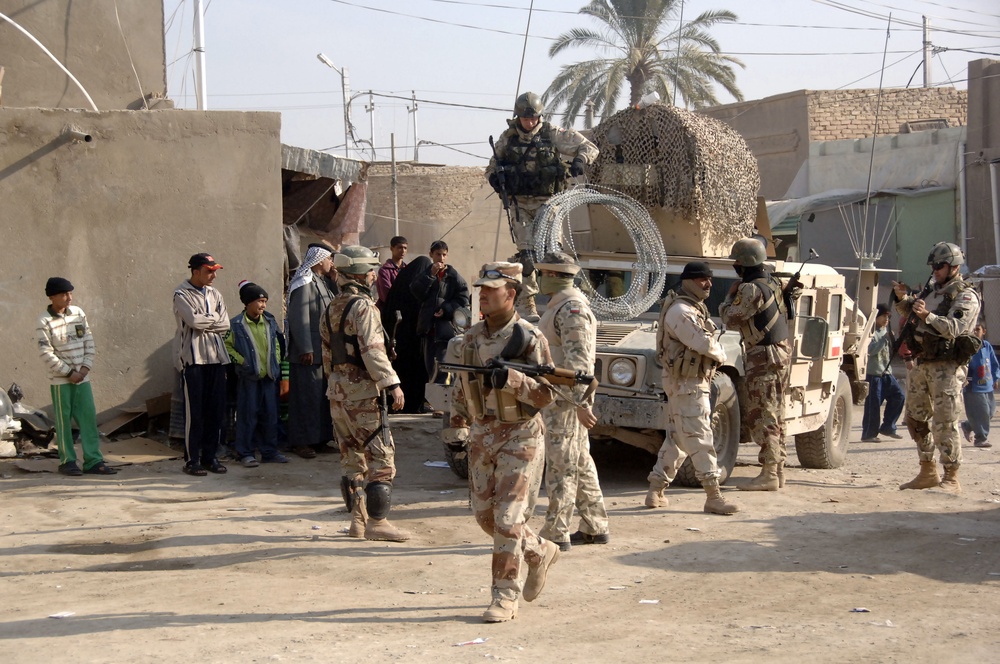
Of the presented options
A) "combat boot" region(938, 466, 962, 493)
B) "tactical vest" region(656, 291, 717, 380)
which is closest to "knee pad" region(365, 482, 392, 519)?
"tactical vest" region(656, 291, 717, 380)

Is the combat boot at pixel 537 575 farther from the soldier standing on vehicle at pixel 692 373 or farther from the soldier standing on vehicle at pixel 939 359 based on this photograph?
the soldier standing on vehicle at pixel 939 359

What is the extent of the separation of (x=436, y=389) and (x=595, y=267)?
5.87 feet

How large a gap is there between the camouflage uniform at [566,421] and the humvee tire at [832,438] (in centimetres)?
401

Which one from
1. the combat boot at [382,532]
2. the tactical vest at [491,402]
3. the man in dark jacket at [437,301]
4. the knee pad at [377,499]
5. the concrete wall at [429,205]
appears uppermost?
the concrete wall at [429,205]

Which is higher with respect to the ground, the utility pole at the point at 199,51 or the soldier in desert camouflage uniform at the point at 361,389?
the utility pole at the point at 199,51

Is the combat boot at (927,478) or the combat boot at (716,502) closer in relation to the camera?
the combat boot at (716,502)

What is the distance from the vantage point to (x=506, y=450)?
196 inches

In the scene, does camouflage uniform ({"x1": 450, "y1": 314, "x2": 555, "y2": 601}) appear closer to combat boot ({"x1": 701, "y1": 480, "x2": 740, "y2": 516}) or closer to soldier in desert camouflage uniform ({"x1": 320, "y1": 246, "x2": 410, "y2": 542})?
soldier in desert camouflage uniform ({"x1": 320, "y1": 246, "x2": 410, "y2": 542})

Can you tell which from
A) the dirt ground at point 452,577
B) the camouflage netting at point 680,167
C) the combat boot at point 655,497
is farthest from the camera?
the camouflage netting at point 680,167

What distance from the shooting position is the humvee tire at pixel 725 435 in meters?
8.14

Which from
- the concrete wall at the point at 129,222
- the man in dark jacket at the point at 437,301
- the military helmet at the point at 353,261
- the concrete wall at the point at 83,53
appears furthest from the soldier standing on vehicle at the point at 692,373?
the concrete wall at the point at 83,53

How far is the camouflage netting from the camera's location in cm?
938

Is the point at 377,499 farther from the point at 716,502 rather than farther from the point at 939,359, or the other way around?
the point at 939,359

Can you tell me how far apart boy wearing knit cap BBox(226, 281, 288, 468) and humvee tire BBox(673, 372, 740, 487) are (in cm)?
329
